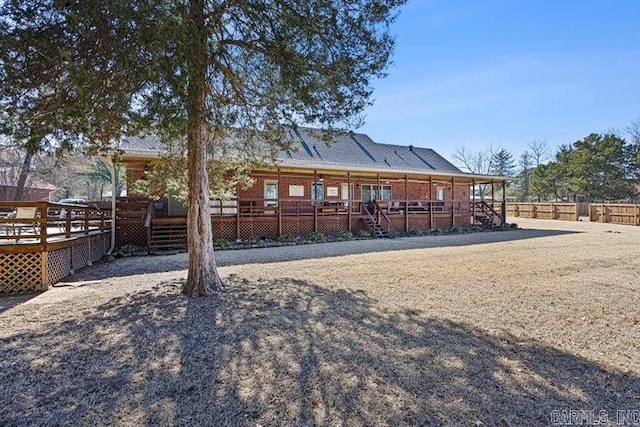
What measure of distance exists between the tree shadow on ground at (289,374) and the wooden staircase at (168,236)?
23.1 ft

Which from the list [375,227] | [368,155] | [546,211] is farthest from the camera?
[546,211]

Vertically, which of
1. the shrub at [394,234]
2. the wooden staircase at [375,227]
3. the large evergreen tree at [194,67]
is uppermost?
the large evergreen tree at [194,67]

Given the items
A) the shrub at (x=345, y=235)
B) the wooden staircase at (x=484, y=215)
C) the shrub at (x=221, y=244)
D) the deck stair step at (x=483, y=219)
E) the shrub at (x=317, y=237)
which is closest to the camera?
the shrub at (x=221, y=244)

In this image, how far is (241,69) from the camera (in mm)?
6586

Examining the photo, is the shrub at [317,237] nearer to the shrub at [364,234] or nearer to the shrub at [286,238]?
the shrub at [286,238]

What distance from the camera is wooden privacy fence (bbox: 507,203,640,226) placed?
2358cm

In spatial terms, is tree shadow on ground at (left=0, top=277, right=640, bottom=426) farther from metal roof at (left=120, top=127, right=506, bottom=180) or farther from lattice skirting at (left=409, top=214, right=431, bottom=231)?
lattice skirting at (left=409, top=214, right=431, bottom=231)

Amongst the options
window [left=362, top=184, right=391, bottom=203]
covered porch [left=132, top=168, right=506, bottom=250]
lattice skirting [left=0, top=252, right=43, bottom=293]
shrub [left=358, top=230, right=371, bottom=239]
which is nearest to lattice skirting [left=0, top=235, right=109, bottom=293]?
lattice skirting [left=0, top=252, right=43, bottom=293]

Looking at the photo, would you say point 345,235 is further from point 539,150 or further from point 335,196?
point 539,150

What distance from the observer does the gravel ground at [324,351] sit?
2.50m

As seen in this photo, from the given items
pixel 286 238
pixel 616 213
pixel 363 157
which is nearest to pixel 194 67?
pixel 286 238

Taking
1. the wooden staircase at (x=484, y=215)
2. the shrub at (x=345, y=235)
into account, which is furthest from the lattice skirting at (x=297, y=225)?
the wooden staircase at (x=484, y=215)

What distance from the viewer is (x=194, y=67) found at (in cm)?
445

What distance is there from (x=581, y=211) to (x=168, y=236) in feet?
103
